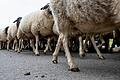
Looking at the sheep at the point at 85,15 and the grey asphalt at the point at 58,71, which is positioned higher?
the sheep at the point at 85,15

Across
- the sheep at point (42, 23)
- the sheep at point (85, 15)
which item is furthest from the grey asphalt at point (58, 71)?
the sheep at point (42, 23)

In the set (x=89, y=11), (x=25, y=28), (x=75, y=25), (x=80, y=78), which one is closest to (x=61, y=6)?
(x=75, y=25)

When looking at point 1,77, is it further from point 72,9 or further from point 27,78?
point 72,9

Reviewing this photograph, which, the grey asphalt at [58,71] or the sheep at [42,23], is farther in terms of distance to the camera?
the sheep at [42,23]

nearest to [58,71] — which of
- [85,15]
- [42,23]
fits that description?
[85,15]

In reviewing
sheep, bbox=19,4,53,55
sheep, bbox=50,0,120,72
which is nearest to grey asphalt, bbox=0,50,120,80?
sheep, bbox=50,0,120,72

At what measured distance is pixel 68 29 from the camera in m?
5.84

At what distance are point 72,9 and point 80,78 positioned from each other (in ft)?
4.32

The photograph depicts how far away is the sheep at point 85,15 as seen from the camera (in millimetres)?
4551

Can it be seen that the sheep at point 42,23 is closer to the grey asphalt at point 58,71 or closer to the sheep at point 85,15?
the grey asphalt at point 58,71

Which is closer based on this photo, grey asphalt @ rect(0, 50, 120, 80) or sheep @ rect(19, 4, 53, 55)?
grey asphalt @ rect(0, 50, 120, 80)

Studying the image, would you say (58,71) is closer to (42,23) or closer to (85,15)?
(85,15)

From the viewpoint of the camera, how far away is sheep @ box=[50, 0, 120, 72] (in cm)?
455

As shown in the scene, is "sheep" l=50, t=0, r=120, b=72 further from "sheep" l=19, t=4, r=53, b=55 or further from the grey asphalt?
"sheep" l=19, t=4, r=53, b=55
